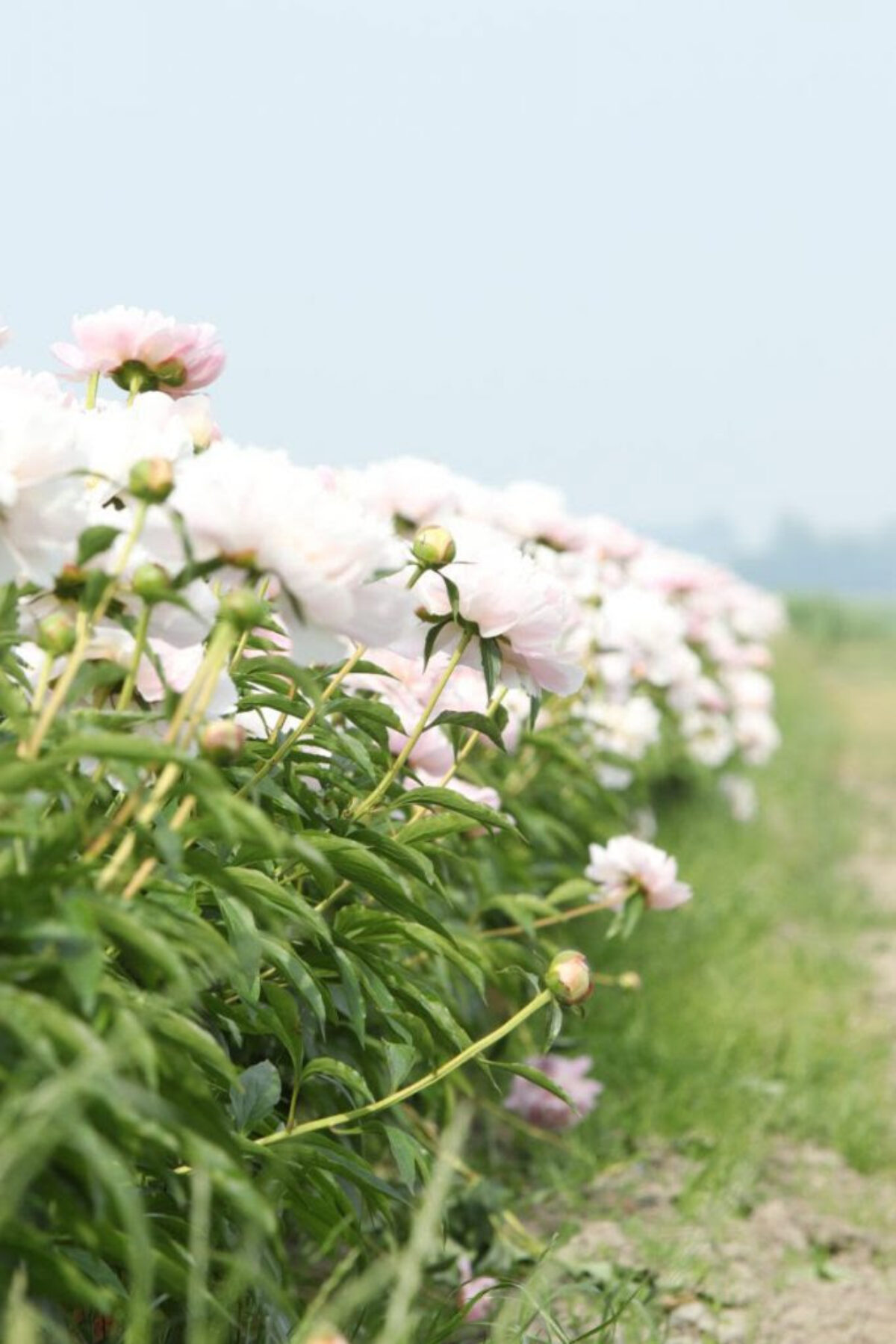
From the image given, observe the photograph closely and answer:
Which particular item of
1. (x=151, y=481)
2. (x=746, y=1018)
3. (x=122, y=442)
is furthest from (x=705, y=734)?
(x=151, y=481)

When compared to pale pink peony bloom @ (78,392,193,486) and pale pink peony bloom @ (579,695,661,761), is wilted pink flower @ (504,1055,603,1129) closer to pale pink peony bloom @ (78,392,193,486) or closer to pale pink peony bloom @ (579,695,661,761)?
pale pink peony bloom @ (579,695,661,761)

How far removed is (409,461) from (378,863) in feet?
2.62

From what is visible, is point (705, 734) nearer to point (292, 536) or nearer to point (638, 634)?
point (638, 634)

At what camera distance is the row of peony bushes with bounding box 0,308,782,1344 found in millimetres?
861

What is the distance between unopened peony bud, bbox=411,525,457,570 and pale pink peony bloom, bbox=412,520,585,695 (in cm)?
1

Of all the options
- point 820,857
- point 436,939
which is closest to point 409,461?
point 436,939

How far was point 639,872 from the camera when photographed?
5.80ft

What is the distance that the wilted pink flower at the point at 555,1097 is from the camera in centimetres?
247

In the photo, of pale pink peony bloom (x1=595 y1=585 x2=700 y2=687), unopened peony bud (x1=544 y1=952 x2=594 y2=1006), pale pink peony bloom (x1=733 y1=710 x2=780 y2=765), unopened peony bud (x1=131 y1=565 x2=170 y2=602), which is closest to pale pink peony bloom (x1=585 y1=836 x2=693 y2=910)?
unopened peony bud (x1=544 y1=952 x2=594 y2=1006)

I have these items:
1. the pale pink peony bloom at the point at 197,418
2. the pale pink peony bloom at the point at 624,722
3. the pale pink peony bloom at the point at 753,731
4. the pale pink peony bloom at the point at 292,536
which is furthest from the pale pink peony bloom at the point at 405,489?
the pale pink peony bloom at the point at 753,731

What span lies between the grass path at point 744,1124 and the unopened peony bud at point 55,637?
97cm

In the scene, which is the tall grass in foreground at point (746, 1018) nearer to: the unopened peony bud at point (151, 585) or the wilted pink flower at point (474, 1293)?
the wilted pink flower at point (474, 1293)

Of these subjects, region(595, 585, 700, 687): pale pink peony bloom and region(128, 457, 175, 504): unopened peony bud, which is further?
region(595, 585, 700, 687): pale pink peony bloom

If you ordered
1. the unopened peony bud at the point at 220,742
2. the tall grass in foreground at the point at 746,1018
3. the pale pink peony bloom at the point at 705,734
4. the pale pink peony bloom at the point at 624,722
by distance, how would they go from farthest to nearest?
the pale pink peony bloom at the point at 705,734 → the pale pink peony bloom at the point at 624,722 → the tall grass in foreground at the point at 746,1018 → the unopened peony bud at the point at 220,742
